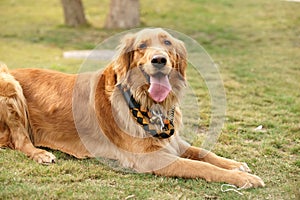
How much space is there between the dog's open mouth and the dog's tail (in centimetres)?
157

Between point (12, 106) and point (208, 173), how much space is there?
2.36 metres

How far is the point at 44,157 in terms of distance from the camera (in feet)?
16.3

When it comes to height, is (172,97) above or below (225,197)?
above

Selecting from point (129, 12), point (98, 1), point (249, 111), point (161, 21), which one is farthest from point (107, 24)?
point (249, 111)

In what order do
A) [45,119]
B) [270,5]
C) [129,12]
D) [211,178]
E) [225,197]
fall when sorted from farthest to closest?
1. [270,5]
2. [129,12]
3. [45,119]
4. [211,178]
5. [225,197]

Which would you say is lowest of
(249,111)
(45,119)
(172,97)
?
(249,111)

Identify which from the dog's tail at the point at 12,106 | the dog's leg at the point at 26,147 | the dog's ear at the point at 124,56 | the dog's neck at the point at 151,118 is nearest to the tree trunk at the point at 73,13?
the dog's tail at the point at 12,106

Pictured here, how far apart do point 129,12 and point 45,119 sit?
1088 cm

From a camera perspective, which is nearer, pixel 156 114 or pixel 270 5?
pixel 156 114

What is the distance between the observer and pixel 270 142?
19.6ft

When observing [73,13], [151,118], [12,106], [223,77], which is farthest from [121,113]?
[73,13]

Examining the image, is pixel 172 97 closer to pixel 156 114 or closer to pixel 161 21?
pixel 156 114

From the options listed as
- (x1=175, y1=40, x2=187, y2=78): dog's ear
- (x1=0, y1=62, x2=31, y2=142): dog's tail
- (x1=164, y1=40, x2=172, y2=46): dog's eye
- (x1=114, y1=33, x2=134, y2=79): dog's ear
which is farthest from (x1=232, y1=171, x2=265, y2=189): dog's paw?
(x1=0, y1=62, x2=31, y2=142): dog's tail

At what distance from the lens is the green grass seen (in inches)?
171
